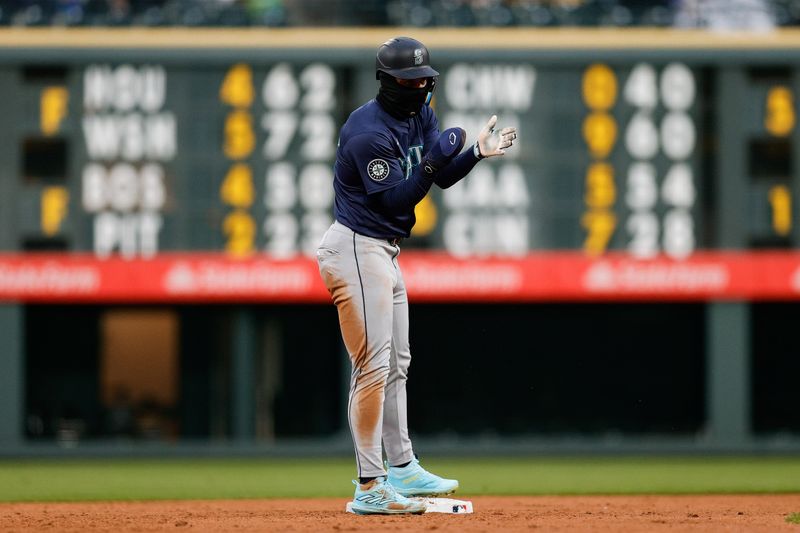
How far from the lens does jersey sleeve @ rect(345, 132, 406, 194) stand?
6.73 meters

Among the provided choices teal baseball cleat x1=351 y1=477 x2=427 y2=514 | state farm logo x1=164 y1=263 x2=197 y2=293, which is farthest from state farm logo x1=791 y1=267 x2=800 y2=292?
teal baseball cleat x1=351 y1=477 x2=427 y2=514

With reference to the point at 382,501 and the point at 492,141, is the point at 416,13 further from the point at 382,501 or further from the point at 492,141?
the point at 382,501

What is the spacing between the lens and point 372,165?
265 inches

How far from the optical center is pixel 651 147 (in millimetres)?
16031

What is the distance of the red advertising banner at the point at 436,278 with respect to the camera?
637 inches

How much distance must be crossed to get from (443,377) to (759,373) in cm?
358

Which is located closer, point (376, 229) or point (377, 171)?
point (377, 171)

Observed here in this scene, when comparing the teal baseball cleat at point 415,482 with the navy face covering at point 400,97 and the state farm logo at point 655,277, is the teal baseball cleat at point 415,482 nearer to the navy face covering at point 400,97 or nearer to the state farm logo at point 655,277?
the navy face covering at point 400,97

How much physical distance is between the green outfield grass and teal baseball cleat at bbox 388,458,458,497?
3.86 metres

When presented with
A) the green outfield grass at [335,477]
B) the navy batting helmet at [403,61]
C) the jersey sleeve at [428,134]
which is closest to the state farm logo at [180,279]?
the green outfield grass at [335,477]

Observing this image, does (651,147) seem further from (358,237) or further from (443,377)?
(358,237)

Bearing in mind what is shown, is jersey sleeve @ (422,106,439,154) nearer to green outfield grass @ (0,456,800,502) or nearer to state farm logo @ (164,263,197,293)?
green outfield grass @ (0,456,800,502)

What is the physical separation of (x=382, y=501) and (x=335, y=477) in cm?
683

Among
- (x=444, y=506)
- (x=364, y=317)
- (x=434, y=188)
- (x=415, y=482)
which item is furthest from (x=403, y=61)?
(x=434, y=188)
